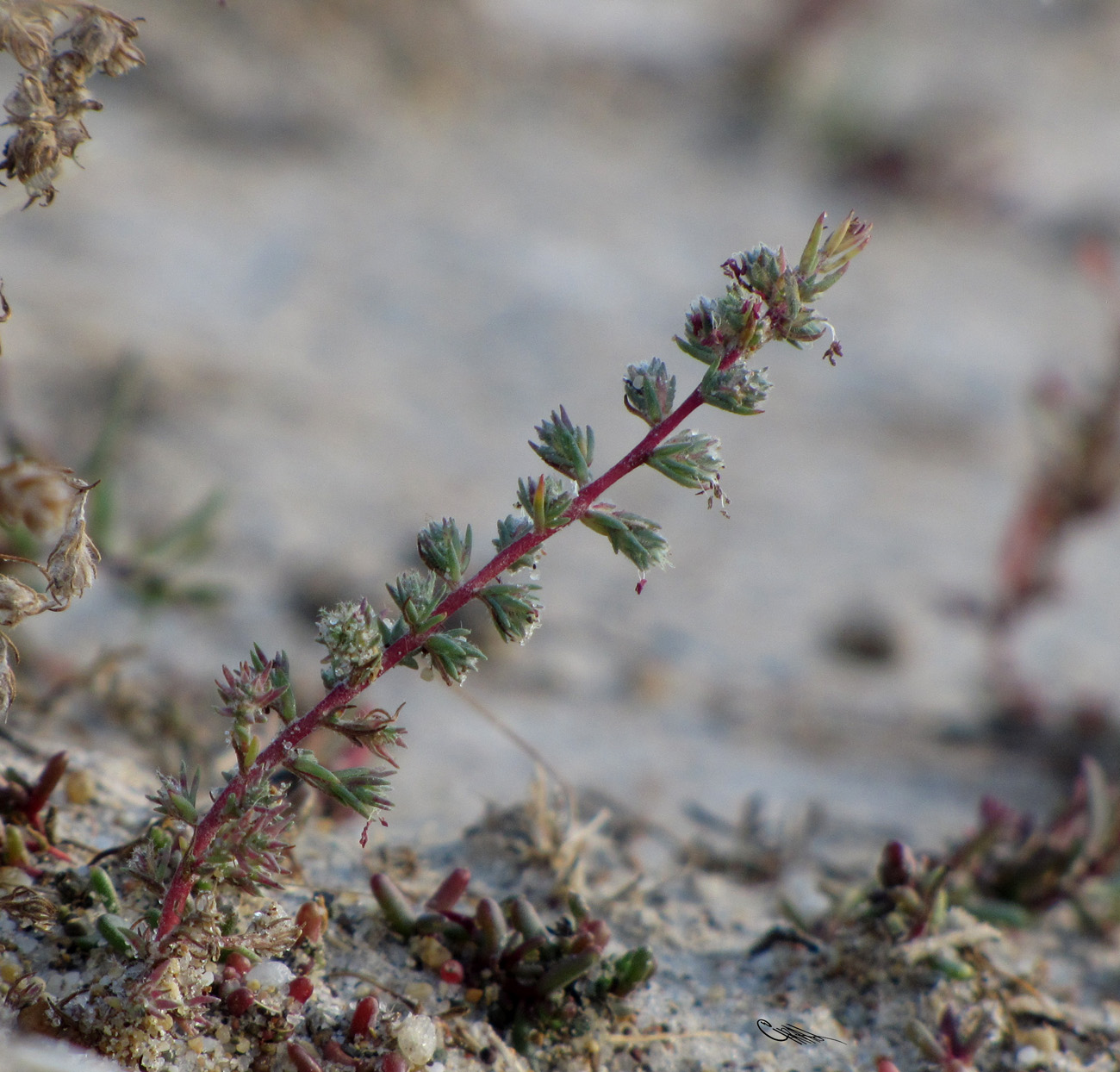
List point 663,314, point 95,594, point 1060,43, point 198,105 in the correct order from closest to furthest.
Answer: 1. point 95,594
2. point 663,314
3. point 198,105
4. point 1060,43

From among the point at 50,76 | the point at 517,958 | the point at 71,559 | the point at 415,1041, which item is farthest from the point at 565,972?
the point at 50,76

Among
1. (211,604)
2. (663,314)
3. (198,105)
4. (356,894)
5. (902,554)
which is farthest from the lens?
(198,105)

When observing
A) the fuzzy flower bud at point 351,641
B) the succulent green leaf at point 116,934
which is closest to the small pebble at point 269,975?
the succulent green leaf at point 116,934

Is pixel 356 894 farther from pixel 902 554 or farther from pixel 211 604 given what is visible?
pixel 902 554

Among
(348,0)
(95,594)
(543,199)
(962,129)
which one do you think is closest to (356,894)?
(95,594)

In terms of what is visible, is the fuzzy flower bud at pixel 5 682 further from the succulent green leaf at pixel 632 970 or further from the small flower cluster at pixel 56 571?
the succulent green leaf at pixel 632 970

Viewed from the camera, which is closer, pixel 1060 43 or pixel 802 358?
pixel 802 358
